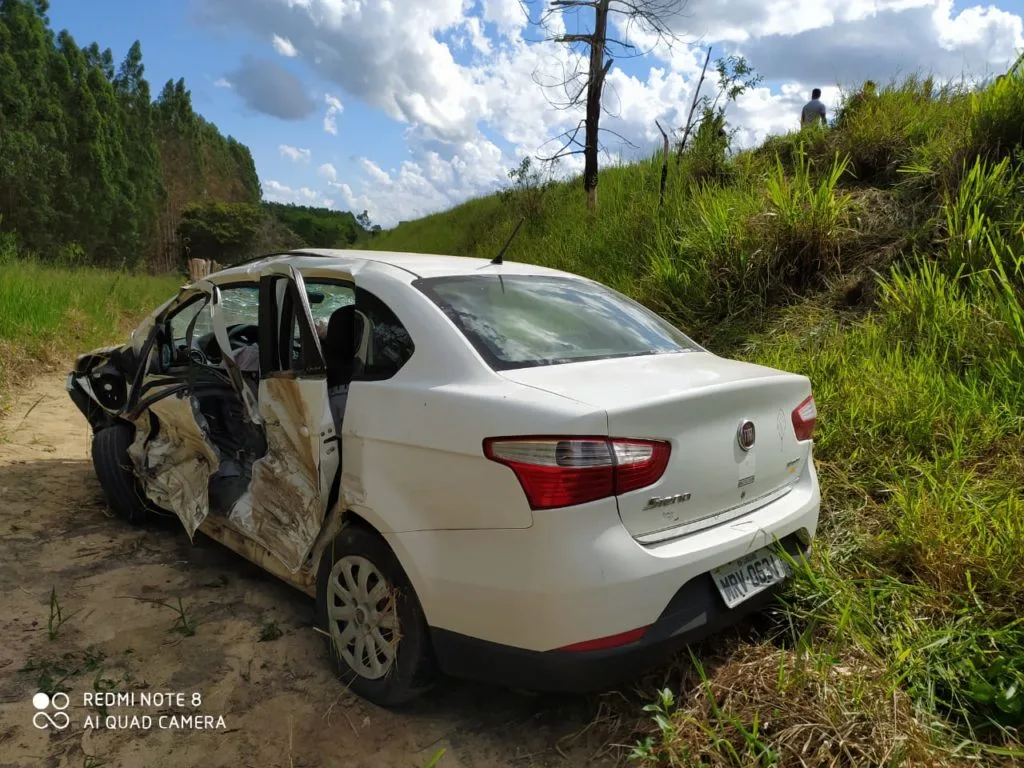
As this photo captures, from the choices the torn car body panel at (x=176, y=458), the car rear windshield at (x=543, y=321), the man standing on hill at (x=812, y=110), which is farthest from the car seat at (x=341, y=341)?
the man standing on hill at (x=812, y=110)

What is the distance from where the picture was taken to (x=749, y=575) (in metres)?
2.33

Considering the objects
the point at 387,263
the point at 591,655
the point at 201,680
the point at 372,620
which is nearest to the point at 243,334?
the point at 387,263

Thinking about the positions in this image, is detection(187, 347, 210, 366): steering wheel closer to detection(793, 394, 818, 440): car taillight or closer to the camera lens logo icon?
the camera lens logo icon

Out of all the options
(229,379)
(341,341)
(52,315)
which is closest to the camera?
(341,341)

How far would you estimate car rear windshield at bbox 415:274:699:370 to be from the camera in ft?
8.05

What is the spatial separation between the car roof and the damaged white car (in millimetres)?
20

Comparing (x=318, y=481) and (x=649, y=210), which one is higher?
(x=649, y=210)

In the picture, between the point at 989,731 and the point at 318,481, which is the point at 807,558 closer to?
the point at 989,731

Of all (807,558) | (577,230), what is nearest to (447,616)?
(807,558)

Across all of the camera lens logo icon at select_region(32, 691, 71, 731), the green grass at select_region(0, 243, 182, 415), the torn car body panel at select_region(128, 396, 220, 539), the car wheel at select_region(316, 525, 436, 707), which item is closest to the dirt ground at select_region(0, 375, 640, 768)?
the camera lens logo icon at select_region(32, 691, 71, 731)

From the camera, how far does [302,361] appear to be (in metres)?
2.75

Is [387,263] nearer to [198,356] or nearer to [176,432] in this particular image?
[176,432]

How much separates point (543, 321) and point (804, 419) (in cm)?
106

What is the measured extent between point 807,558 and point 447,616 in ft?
4.56
